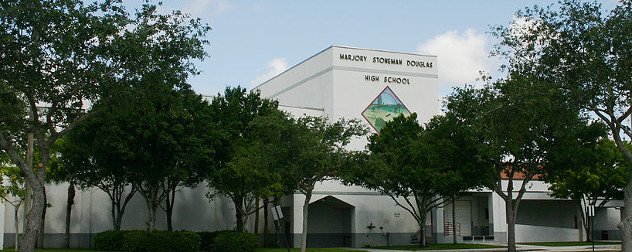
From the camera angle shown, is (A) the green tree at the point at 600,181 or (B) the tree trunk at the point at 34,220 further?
(A) the green tree at the point at 600,181

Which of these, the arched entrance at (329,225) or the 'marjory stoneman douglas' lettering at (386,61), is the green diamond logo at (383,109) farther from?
the arched entrance at (329,225)

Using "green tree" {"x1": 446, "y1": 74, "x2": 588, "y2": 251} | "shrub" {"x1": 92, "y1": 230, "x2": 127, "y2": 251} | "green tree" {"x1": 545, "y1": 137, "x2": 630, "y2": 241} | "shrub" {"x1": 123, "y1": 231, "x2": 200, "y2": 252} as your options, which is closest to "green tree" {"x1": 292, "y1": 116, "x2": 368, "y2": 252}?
"green tree" {"x1": 446, "y1": 74, "x2": 588, "y2": 251}

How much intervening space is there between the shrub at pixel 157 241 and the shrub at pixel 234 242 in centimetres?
157

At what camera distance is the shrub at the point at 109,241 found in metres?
38.2

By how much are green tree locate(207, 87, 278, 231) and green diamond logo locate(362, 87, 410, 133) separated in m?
12.7

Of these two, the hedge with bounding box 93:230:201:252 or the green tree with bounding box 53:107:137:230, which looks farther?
the hedge with bounding box 93:230:201:252

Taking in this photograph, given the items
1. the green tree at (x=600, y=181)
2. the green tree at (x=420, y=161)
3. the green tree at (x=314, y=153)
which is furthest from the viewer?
Result: the green tree at (x=600, y=181)

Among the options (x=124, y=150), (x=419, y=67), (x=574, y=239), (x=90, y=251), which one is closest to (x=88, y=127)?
(x=124, y=150)

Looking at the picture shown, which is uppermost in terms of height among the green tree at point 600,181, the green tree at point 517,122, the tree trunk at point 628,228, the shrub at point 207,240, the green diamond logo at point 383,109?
the green diamond logo at point 383,109

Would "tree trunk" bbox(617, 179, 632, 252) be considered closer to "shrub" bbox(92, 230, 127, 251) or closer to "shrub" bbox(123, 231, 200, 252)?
"shrub" bbox(123, 231, 200, 252)

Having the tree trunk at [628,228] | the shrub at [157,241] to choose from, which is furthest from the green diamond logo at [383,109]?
the tree trunk at [628,228]

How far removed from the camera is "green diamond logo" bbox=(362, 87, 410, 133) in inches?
2156

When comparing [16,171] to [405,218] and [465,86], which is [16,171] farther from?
[405,218]

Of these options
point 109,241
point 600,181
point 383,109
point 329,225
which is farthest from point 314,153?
point 600,181
